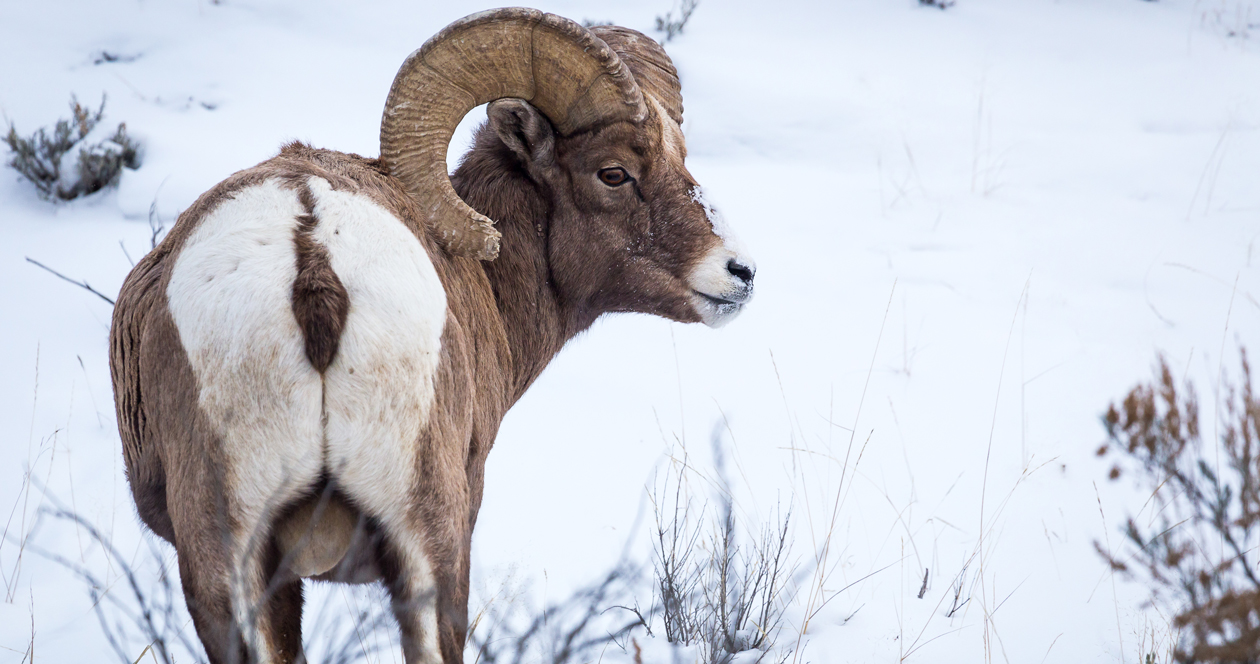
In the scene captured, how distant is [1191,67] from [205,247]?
435 inches

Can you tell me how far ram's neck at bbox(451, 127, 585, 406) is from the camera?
3.07m

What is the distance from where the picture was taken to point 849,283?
6.51 metres

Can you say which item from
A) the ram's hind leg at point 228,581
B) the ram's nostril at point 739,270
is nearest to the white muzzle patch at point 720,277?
the ram's nostril at point 739,270

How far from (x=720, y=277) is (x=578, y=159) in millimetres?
700

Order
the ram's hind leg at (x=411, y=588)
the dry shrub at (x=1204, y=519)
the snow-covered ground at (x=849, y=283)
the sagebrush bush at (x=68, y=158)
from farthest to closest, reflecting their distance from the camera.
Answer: the sagebrush bush at (x=68, y=158) < the snow-covered ground at (x=849, y=283) < the dry shrub at (x=1204, y=519) < the ram's hind leg at (x=411, y=588)

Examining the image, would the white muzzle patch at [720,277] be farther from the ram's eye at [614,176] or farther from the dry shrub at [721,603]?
the dry shrub at [721,603]

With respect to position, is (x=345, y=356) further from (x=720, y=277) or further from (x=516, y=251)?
(x=720, y=277)

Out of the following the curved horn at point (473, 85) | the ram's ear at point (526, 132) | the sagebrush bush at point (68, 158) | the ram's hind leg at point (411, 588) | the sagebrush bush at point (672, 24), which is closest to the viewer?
the ram's hind leg at point (411, 588)

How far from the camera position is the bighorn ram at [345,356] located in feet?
6.10

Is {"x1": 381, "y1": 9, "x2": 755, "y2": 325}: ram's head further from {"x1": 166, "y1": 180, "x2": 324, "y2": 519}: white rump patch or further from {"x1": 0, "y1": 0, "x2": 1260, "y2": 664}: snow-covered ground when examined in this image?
{"x1": 0, "y1": 0, "x2": 1260, "y2": 664}: snow-covered ground

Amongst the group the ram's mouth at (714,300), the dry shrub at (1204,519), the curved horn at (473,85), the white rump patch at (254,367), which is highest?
the curved horn at (473,85)

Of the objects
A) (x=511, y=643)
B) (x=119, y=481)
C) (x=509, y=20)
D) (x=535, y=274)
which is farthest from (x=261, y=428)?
(x=119, y=481)

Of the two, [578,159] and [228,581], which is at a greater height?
[578,159]

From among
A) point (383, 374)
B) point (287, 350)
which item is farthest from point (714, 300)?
point (287, 350)
